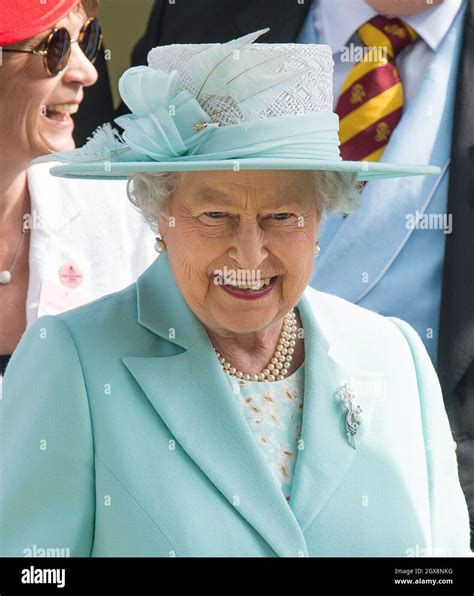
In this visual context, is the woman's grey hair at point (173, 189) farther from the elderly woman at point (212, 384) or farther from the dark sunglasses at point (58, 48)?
the dark sunglasses at point (58, 48)

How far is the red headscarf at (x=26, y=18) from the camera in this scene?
2971 mm

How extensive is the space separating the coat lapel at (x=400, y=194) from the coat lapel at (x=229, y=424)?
3.37ft

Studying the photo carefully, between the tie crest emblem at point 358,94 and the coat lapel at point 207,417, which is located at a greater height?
the tie crest emblem at point 358,94

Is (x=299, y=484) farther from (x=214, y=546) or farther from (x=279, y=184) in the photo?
(x=279, y=184)

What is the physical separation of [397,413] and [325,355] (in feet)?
0.58

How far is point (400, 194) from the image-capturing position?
3.34 metres

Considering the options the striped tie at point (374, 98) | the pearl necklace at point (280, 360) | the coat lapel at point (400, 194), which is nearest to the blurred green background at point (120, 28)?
the striped tie at point (374, 98)

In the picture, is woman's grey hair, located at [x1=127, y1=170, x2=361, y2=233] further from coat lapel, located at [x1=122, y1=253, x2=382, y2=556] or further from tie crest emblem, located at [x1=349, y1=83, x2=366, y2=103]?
tie crest emblem, located at [x1=349, y1=83, x2=366, y2=103]

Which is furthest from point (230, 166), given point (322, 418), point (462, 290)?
point (462, 290)

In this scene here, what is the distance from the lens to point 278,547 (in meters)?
2.13

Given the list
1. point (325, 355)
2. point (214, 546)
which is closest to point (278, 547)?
point (214, 546)

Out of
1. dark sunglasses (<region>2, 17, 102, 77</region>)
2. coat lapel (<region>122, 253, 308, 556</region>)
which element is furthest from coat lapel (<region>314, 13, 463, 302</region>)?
coat lapel (<region>122, 253, 308, 556</region>)

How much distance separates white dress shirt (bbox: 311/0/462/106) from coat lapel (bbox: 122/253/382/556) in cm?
130
